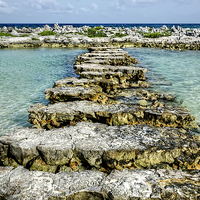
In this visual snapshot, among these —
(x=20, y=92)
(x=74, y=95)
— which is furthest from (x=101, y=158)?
(x=20, y=92)

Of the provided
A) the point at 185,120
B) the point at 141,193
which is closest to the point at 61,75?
the point at 185,120

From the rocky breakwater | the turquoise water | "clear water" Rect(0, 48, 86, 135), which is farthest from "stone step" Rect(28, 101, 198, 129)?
"clear water" Rect(0, 48, 86, 135)

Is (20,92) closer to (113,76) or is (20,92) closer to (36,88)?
(36,88)

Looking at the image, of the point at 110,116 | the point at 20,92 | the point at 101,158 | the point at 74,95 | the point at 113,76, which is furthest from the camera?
the point at 113,76

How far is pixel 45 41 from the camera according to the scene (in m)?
34.0

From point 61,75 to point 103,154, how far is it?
A: 1045 centimetres

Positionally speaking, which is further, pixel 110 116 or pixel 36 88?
Answer: pixel 36 88

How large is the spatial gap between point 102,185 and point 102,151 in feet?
2.34

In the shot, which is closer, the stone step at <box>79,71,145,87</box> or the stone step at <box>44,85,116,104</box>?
the stone step at <box>44,85,116,104</box>

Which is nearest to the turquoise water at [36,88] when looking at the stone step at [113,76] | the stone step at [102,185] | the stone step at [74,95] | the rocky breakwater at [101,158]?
the stone step at [74,95]

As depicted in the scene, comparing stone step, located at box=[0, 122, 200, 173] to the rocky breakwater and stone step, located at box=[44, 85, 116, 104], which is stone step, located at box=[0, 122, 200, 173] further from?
stone step, located at box=[44, 85, 116, 104]

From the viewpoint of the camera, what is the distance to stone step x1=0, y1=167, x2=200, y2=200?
2.87 metres

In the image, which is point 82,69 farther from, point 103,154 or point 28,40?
point 28,40

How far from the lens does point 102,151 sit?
3.66m
